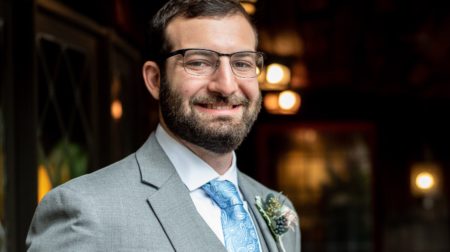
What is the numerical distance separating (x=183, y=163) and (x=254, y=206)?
0.33m

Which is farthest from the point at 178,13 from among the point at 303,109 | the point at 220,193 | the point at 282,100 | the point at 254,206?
the point at 303,109

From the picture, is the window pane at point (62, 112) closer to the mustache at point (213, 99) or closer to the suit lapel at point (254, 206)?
A: the suit lapel at point (254, 206)

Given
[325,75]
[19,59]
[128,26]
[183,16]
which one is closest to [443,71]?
[325,75]

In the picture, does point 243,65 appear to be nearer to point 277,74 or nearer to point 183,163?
point 183,163

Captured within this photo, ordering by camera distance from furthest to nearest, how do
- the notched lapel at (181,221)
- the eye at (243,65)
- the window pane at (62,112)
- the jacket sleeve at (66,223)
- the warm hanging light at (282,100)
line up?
1. the warm hanging light at (282,100)
2. the window pane at (62,112)
3. the eye at (243,65)
4. the notched lapel at (181,221)
5. the jacket sleeve at (66,223)

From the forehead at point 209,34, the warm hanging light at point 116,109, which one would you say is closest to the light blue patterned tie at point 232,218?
the forehead at point 209,34

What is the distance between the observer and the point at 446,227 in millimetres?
10727

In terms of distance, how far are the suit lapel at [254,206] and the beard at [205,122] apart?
0.97ft

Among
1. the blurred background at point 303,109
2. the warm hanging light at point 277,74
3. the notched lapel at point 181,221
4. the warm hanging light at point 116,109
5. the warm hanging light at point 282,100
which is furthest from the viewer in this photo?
the warm hanging light at point 282,100

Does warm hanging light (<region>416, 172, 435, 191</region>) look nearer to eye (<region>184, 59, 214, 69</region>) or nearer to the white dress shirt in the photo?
the white dress shirt

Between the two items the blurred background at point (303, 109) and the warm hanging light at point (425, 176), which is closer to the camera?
the blurred background at point (303, 109)

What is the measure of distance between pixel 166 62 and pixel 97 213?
0.46 m

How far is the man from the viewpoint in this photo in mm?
1948

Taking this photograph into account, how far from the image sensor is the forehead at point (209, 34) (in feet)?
6.91
